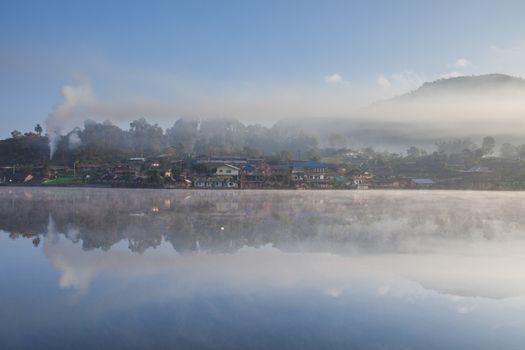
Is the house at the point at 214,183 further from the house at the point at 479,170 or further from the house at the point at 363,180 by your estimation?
the house at the point at 479,170

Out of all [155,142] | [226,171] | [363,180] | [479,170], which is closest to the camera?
[226,171]

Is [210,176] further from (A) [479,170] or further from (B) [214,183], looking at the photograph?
(A) [479,170]

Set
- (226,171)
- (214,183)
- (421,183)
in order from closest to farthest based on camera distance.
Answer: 1. (214,183)
2. (226,171)
3. (421,183)

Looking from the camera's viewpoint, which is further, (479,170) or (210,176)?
(479,170)

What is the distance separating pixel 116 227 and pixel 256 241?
15.1 ft

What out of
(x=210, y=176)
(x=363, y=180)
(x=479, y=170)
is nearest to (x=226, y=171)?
(x=210, y=176)

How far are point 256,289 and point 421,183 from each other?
177 ft

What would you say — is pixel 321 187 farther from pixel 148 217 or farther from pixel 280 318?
pixel 280 318

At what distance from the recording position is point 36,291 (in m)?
6.30

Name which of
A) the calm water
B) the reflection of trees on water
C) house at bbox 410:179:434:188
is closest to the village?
house at bbox 410:179:434:188

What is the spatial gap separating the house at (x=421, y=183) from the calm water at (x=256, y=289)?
45173mm

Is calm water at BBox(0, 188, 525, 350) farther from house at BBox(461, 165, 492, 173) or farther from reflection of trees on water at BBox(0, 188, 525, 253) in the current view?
house at BBox(461, 165, 492, 173)

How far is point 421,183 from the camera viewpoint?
56.4 meters

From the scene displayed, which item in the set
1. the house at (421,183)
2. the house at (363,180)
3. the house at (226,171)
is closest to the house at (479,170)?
the house at (421,183)
